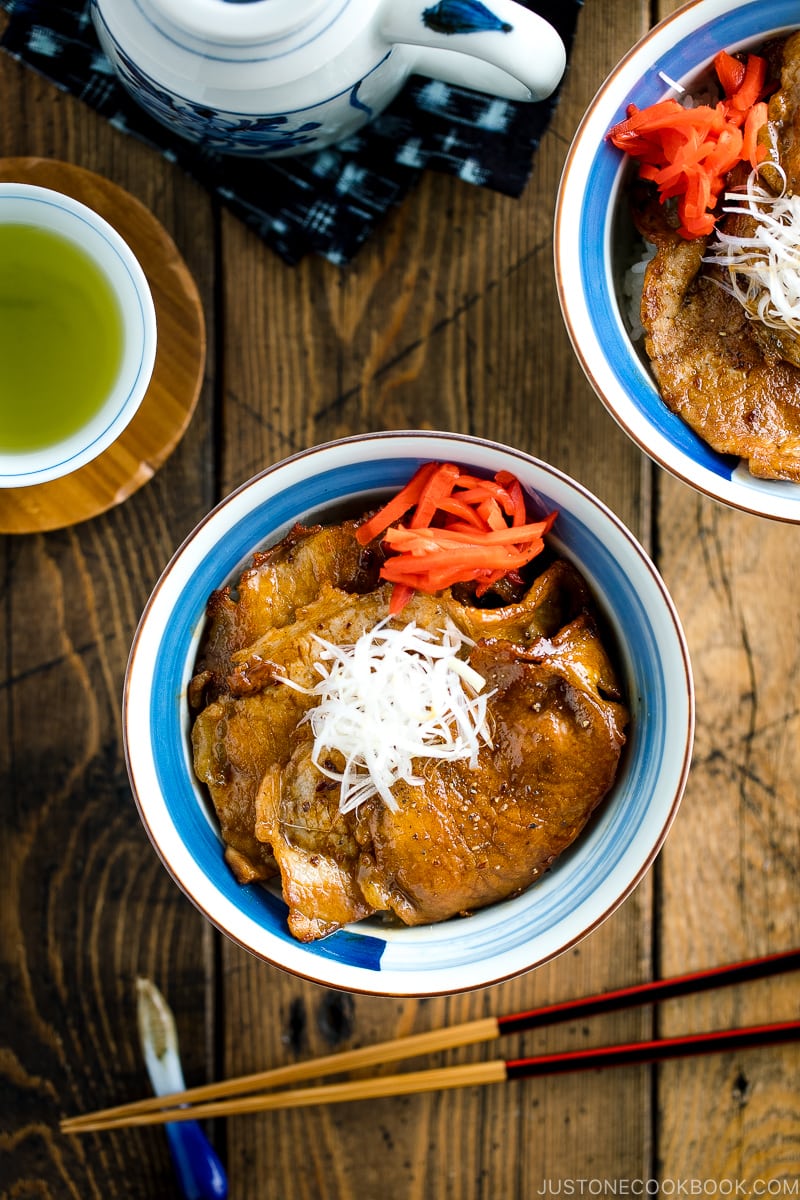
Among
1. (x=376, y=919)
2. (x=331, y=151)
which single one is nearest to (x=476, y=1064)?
(x=376, y=919)

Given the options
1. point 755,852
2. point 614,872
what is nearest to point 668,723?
point 614,872

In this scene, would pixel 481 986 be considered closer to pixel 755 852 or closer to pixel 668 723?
pixel 668 723

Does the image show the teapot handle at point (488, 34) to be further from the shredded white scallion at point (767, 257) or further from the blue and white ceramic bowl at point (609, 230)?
the shredded white scallion at point (767, 257)

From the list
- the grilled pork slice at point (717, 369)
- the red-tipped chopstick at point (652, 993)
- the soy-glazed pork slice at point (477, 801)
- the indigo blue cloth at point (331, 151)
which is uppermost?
the indigo blue cloth at point (331, 151)

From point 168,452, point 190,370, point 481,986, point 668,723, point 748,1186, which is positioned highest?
point 190,370

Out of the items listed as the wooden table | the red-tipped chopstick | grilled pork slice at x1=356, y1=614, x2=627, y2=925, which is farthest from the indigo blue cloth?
the red-tipped chopstick

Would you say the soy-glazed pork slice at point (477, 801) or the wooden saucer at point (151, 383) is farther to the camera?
the wooden saucer at point (151, 383)

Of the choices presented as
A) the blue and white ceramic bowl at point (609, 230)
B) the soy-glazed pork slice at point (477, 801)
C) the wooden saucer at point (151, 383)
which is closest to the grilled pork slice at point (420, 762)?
the soy-glazed pork slice at point (477, 801)
